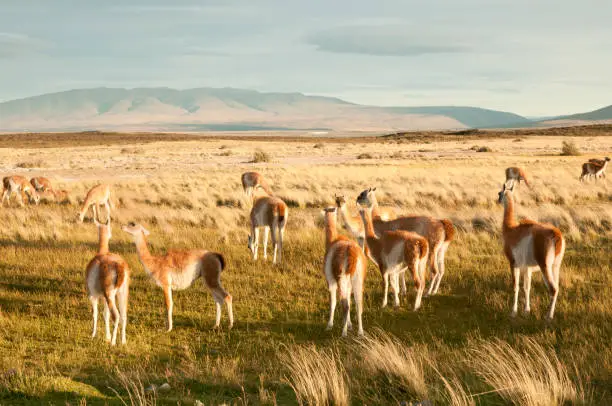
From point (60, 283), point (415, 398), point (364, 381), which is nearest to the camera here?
point (415, 398)

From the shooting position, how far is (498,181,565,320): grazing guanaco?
8.45m

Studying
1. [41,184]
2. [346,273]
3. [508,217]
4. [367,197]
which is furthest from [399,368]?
[41,184]

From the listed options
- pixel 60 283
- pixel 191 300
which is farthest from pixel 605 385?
pixel 60 283

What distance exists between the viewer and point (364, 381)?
6348 mm

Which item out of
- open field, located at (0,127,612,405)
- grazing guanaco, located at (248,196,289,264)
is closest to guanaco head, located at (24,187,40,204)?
open field, located at (0,127,612,405)

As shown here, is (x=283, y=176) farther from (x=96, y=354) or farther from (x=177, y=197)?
(x=96, y=354)

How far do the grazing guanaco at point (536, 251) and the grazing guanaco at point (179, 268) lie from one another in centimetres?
420

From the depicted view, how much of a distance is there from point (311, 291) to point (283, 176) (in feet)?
72.5

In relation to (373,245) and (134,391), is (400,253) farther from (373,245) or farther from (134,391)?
(134,391)

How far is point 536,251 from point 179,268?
5.05 m

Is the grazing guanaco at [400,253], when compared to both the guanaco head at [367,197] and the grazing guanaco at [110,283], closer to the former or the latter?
the guanaco head at [367,197]

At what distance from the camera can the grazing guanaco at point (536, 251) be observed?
8445 millimetres

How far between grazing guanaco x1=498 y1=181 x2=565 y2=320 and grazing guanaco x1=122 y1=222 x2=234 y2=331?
420 cm

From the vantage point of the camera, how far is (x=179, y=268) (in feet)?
28.1
